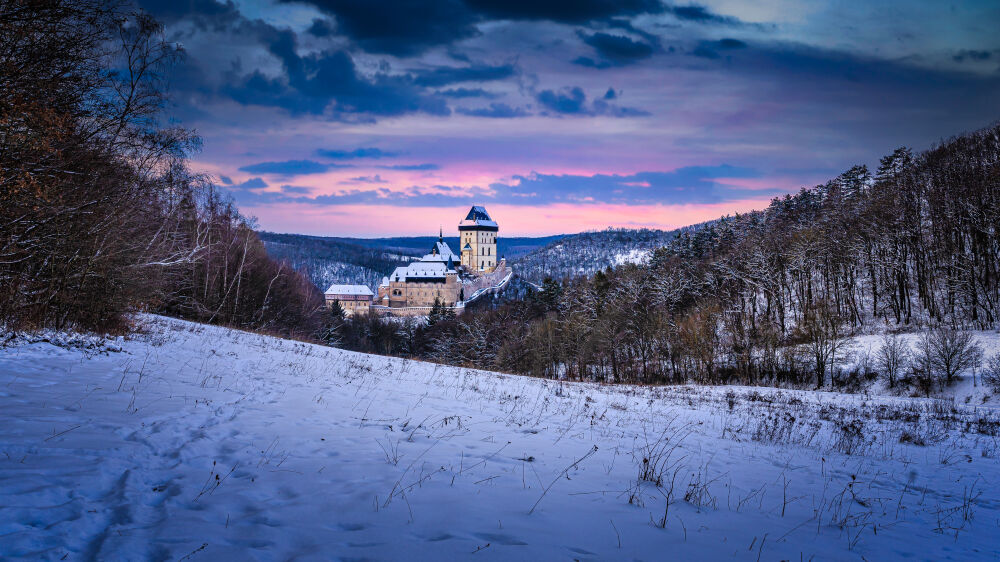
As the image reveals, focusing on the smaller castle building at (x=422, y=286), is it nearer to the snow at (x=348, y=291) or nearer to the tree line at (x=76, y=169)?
the snow at (x=348, y=291)

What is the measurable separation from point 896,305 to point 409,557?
170ft

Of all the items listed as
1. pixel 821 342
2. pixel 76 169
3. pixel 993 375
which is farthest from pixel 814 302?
pixel 76 169

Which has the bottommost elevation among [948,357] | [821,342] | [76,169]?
[948,357]

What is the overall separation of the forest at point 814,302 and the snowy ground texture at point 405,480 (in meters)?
29.3

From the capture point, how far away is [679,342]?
42500 mm

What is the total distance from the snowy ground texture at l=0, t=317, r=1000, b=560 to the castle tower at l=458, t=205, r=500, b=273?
523 feet

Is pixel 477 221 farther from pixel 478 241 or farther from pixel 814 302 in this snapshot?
pixel 814 302

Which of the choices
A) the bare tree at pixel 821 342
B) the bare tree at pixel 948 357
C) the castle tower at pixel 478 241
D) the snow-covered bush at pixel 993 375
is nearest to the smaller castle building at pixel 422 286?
the castle tower at pixel 478 241

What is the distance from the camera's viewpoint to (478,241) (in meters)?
174

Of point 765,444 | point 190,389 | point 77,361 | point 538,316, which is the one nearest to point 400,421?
point 190,389

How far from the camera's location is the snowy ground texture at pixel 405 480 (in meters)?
3.51

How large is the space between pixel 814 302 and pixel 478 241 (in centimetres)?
13304

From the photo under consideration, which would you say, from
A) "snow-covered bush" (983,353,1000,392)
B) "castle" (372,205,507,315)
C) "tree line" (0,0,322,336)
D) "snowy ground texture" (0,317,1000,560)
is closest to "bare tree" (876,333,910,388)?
"snow-covered bush" (983,353,1000,392)

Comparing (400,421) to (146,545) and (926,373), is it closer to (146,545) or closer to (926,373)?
(146,545)
